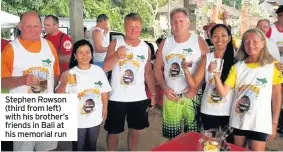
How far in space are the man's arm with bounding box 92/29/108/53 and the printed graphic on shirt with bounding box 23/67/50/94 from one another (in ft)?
7.17

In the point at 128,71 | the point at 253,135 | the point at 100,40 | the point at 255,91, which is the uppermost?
the point at 100,40

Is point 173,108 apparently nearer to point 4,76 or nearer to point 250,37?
point 250,37

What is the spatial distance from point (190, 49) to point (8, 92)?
1675 millimetres

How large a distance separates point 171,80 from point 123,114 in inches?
24.5

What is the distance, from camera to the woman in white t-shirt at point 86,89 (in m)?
2.70

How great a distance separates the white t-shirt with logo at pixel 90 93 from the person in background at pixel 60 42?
87 cm

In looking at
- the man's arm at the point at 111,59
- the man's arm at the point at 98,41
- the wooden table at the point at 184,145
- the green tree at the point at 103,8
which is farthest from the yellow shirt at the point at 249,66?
the green tree at the point at 103,8

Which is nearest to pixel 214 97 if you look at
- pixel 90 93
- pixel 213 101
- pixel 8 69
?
pixel 213 101

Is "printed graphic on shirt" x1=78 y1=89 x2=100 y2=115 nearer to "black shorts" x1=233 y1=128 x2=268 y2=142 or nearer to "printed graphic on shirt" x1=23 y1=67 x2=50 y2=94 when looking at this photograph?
"printed graphic on shirt" x1=23 y1=67 x2=50 y2=94

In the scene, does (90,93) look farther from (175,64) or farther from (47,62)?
(175,64)

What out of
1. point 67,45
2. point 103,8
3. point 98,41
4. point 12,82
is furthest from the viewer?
point 103,8

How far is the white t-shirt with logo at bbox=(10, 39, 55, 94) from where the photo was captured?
2.59 meters

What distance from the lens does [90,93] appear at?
2752 millimetres

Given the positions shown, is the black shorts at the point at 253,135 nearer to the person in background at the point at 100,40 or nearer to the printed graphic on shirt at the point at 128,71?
the printed graphic on shirt at the point at 128,71
